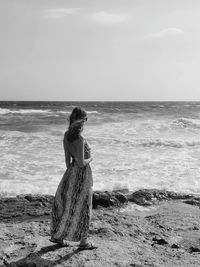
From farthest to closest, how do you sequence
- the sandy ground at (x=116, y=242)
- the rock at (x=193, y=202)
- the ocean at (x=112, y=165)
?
the ocean at (x=112, y=165)
the rock at (x=193, y=202)
the sandy ground at (x=116, y=242)

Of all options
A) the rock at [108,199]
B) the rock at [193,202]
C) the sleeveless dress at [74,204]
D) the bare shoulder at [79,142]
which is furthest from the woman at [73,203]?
the rock at [193,202]

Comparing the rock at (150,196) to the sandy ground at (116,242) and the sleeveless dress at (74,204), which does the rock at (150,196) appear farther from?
the sleeveless dress at (74,204)

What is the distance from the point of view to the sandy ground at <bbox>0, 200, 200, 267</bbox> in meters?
4.68

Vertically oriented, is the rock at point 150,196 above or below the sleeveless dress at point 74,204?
below

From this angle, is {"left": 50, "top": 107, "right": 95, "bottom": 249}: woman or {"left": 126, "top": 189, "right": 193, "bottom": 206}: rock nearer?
{"left": 50, "top": 107, "right": 95, "bottom": 249}: woman

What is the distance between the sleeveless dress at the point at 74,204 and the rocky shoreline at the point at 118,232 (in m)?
0.25

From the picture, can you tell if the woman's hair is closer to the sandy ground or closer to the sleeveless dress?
the sleeveless dress

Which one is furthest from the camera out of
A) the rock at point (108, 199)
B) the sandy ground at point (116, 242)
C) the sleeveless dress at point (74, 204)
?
the rock at point (108, 199)

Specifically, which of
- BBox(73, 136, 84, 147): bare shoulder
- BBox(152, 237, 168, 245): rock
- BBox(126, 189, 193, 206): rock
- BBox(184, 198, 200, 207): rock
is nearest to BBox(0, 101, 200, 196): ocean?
BBox(126, 189, 193, 206): rock

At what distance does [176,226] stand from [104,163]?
222 inches

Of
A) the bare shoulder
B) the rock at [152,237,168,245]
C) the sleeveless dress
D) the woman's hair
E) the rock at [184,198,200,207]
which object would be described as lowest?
the rock at [184,198,200,207]

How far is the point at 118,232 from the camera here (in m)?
5.83

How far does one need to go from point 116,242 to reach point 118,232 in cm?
46

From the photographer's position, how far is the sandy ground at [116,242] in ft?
15.3
